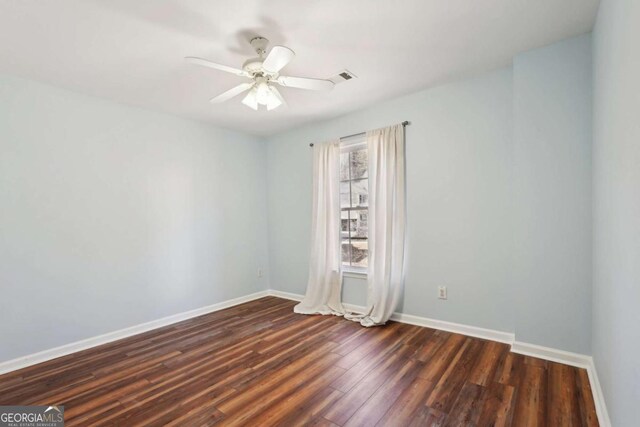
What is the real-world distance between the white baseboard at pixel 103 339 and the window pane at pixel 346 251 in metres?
1.66

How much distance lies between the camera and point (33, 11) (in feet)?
5.90

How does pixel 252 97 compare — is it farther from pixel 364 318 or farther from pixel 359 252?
pixel 364 318

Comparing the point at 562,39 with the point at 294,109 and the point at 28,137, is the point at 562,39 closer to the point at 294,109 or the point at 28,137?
the point at 294,109

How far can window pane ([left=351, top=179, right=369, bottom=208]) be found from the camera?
12.5 ft

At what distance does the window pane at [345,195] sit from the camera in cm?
395

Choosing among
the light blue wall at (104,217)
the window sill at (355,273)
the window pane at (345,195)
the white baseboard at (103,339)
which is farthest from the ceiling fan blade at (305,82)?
the white baseboard at (103,339)

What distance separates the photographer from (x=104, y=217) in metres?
3.07

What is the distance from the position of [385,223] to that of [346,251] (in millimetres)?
840

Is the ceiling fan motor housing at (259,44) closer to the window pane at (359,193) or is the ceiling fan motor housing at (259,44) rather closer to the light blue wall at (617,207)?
the light blue wall at (617,207)

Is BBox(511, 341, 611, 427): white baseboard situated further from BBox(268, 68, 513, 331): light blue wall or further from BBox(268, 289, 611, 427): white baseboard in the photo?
BBox(268, 68, 513, 331): light blue wall

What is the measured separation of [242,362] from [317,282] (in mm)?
1644

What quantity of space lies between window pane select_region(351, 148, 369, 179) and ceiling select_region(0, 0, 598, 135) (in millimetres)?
997

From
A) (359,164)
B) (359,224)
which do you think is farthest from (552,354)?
(359,164)

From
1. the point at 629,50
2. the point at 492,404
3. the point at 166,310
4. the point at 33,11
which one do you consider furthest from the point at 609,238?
the point at 166,310
